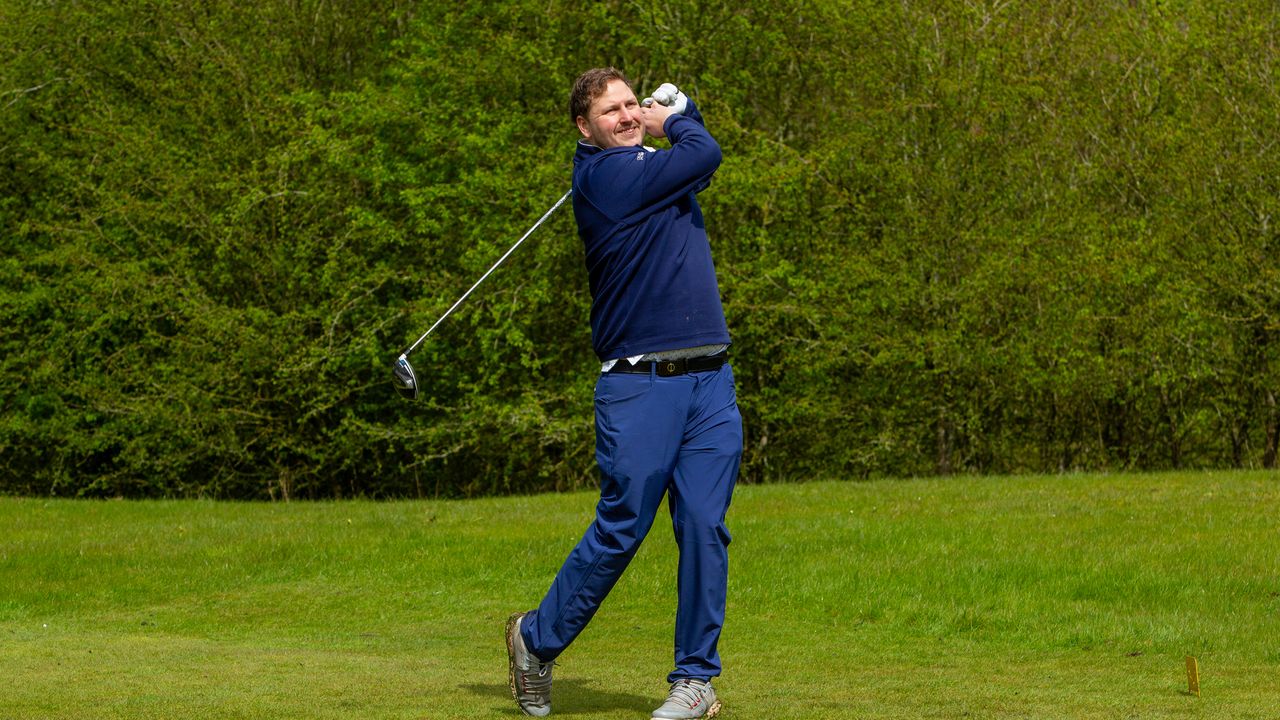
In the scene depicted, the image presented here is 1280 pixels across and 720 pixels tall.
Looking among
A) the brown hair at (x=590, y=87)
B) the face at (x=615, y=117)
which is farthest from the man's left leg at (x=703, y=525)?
the brown hair at (x=590, y=87)

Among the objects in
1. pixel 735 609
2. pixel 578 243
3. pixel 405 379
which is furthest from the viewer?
pixel 578 243

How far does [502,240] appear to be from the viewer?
2119 cm

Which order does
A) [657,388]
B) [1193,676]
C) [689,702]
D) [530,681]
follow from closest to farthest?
[689,702], [657,388], [530,681], [1193,676]

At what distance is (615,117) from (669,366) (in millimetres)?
892

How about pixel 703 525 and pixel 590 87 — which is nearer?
pixel 703 525

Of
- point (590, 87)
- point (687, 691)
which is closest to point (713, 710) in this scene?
point (687, 691)

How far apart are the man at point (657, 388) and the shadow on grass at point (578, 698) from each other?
16 centimetres

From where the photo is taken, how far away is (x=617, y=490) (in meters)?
5.45

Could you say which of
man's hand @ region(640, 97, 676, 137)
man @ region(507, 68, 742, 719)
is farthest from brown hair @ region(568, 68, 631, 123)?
man's hand @ region(640, 97, 676, 137)

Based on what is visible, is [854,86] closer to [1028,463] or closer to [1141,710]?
[1028,463]

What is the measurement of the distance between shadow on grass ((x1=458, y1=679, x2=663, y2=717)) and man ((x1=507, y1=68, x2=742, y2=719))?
156mm

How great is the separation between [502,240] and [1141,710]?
16227 millimetres

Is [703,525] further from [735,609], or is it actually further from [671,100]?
[735,609]

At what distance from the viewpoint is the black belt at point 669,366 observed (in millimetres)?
5406
